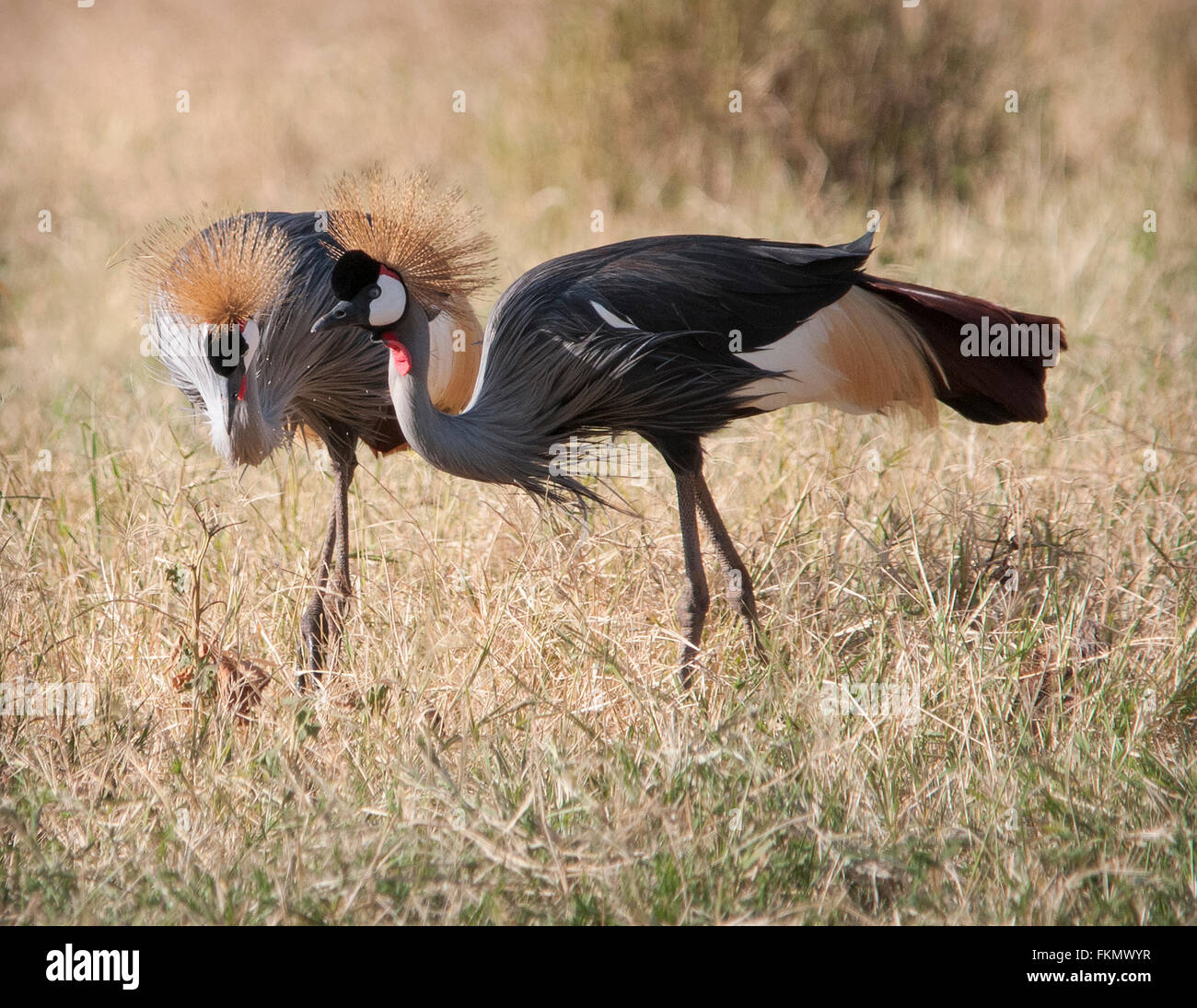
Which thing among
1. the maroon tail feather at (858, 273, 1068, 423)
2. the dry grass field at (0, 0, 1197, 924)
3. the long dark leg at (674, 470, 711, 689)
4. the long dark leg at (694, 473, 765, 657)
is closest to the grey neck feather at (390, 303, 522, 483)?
the dry grass field at (0, 0, 1197, 924)

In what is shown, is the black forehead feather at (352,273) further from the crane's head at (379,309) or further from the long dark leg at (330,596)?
the long dark leg at (330,596)

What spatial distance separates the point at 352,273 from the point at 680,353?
28.7 inches

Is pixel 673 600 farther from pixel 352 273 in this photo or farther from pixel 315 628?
pixel 352 273

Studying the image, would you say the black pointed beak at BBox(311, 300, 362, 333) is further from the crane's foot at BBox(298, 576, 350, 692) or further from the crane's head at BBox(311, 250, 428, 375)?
the crane's foot at BBox(298, 576, 350, 692)

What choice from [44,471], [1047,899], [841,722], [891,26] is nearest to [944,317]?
[841,722]

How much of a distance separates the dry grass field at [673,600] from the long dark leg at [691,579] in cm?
7

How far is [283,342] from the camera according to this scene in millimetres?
2928

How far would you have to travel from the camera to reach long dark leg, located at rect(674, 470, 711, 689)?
116 inches

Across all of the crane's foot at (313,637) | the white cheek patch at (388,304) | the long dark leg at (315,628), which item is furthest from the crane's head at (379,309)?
the crane's foot at (313,637)

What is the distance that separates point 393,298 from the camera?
278 centimetres

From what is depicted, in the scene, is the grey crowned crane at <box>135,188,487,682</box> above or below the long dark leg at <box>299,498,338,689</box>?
above

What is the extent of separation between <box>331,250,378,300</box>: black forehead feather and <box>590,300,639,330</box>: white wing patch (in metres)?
0.48

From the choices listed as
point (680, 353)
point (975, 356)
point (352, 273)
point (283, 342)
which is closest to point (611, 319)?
point (680, 353)

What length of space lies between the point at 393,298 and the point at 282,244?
1.24 ft
